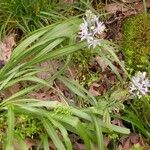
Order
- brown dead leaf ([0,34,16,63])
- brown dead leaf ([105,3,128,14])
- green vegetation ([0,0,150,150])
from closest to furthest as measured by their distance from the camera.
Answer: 1. green vegetation ([0,0,150,150])
2. brown dead leaf ([0,34,16,63])
3. brown dead leaf ([105,3,128,14])

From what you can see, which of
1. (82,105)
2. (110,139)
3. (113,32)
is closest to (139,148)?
(110,139)

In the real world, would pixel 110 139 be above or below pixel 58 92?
below

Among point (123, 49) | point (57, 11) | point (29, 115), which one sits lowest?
point (29, 115)

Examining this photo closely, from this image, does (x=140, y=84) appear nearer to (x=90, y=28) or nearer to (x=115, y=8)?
(x=90, y=28)

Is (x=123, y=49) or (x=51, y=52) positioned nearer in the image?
(x=51, y=52)

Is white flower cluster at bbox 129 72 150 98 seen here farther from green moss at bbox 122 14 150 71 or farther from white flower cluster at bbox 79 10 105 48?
green moss at bbox 122 14 150 71

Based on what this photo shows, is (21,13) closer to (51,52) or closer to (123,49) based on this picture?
(51,52)

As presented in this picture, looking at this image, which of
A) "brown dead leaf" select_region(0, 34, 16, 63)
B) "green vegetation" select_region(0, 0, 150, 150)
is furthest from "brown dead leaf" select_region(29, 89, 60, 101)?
"brown dead leaf" select_region(0, 34, 16, 63)
